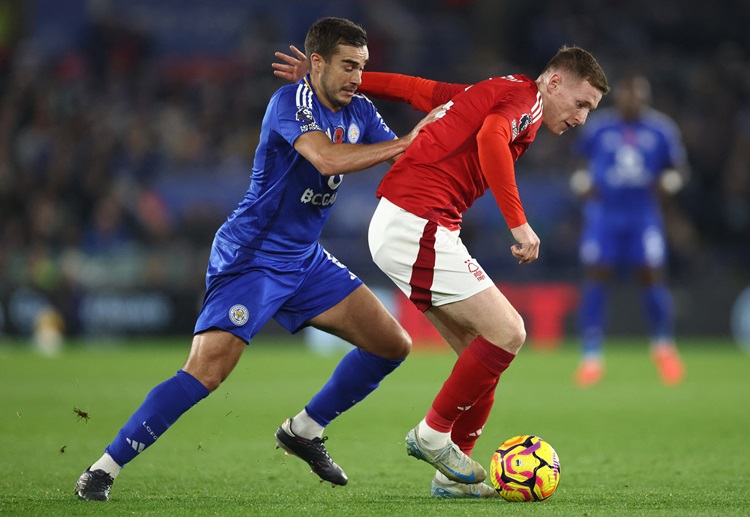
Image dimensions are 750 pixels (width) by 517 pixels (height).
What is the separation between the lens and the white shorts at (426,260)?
4859 mm

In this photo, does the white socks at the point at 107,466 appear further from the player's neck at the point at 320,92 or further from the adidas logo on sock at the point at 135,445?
the player's neck at the point at 320,92

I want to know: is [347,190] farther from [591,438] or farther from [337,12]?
[591,438]

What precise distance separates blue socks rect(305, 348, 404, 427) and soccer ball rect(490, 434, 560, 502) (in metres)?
0.82

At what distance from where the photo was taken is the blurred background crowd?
15656mm

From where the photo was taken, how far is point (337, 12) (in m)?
20.1

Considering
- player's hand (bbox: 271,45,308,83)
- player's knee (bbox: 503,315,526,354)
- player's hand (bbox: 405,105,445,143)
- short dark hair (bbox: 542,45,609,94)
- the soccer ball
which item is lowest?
the soccer ball

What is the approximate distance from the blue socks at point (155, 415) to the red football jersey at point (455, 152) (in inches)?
49.5

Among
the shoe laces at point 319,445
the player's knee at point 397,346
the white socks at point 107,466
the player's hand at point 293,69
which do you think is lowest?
the white socks at point 107,466

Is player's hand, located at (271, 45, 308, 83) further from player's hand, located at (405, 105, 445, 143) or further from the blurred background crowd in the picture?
the blurred background crowd

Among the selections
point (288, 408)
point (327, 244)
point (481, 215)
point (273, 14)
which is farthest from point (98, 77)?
point (288, 408)

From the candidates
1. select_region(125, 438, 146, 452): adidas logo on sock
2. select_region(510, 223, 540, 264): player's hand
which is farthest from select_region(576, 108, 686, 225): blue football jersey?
select_region(125, 438, 146, 452): adidas logo on sock

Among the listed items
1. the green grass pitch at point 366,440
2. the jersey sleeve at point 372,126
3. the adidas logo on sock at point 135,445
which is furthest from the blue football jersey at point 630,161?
the adidas logo on sock at point 135,445

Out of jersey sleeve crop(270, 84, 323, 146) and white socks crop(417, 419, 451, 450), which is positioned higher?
jersey sleeve crop(270, 84, 323, 146)

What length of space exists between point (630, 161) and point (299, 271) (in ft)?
20.1
